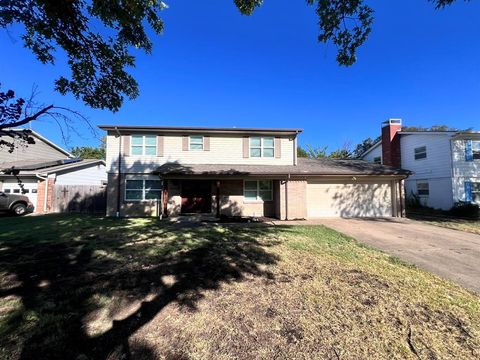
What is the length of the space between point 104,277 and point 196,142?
11343 mm

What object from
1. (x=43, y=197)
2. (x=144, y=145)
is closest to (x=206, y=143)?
(x=144, y=145)

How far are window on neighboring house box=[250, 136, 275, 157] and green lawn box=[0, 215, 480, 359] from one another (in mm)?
9354

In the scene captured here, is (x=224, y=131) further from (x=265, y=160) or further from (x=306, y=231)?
(x=306, y=231)

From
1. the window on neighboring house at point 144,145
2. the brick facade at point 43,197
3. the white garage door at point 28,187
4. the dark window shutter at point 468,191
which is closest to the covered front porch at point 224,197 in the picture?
the window on neighboring house at point 144,145

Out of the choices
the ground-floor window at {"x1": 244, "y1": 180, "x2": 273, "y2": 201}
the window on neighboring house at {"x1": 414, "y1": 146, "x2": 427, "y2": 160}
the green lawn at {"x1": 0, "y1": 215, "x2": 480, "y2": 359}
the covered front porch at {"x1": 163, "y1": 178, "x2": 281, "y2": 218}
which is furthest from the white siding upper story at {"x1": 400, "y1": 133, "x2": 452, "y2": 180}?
the green lawn at {"x1": 0, "y1": 215, "x2": 480, "y2": 359}

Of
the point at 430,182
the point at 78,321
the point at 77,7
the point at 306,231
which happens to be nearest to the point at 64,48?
the point at 77,7

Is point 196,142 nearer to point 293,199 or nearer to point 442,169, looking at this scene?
point 293,199

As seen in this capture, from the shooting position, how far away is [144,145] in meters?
15.3

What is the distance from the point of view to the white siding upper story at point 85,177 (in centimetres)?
1893

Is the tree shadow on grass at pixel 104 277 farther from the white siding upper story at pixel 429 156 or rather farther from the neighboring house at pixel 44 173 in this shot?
the white siding upper story at pixel 429 156

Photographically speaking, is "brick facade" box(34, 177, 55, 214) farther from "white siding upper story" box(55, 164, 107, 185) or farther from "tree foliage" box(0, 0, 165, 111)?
"tree foliage" box(0, 0, 165, 111)

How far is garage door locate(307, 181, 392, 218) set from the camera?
15.2 metres

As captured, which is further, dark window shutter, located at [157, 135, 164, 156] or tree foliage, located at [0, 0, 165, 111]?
dark window shutter, located at [157, 135, 164, 156]

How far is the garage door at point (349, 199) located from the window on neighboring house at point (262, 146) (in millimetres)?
3138
